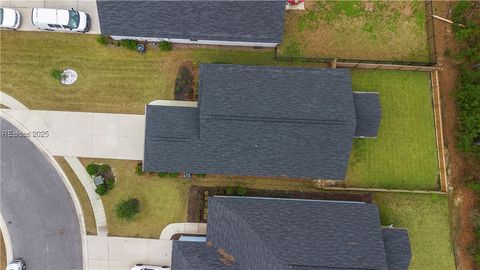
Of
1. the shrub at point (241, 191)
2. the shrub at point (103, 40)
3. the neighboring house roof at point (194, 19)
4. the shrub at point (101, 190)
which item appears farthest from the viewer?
the shrub at point (103, 40)

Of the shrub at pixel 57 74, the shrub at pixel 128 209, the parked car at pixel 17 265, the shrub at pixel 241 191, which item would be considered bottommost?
the parked car at pixel 17 265

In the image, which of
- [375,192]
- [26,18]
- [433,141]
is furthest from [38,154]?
[433,141]

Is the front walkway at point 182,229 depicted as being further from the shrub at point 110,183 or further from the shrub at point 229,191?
the shrub at point 110,183

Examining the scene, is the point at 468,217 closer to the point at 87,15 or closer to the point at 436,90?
the point at 436,90

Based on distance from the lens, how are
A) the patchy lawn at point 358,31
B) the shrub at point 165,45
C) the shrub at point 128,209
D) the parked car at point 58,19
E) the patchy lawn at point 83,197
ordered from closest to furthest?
the shrub at point 128,209
the parked car at point 58,19
the patchy lawn at point 83,197
the shrub at point 165,45
the patchy lawn at point 358,31

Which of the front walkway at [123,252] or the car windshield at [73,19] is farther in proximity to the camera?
the front walkway at [123,252]

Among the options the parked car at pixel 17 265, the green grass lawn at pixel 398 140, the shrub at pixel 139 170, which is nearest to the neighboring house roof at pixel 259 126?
the shrub at pixel 139 170

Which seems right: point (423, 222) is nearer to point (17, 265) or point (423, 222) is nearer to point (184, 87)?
point (184, 87)
